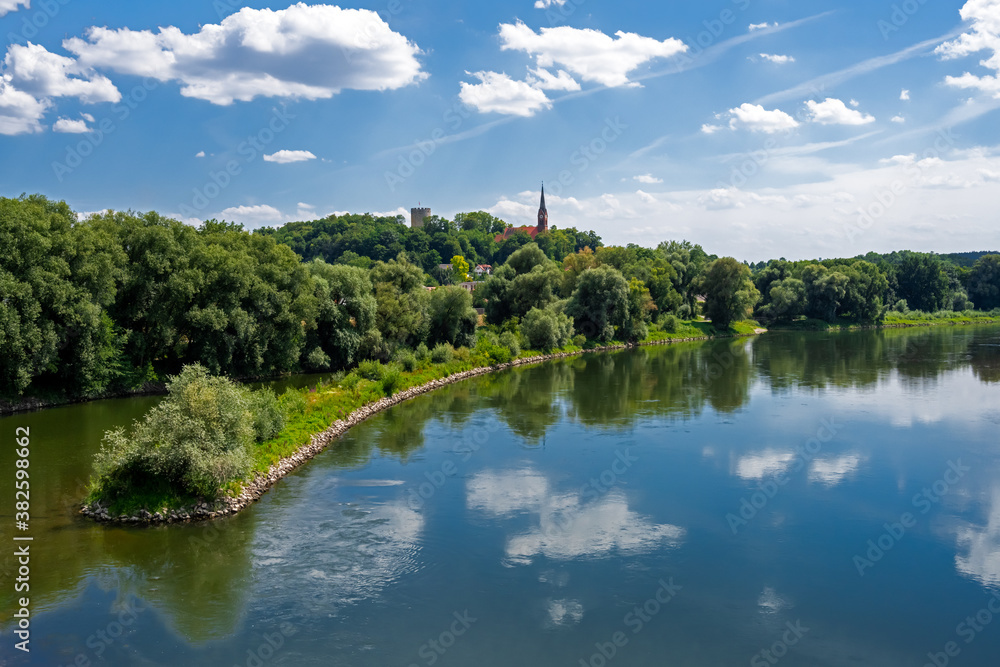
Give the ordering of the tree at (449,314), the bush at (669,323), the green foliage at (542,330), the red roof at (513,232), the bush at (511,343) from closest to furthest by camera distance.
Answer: the tree at (449,314), the bush at (511,343), the green foliage at (542,330), the bush at (669,323), the red roof at (513,232)

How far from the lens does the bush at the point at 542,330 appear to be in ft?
185

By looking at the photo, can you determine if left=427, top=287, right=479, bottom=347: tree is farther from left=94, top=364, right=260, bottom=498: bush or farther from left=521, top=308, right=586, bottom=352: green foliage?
left=94, top=364, right=260, bottom=498: bush

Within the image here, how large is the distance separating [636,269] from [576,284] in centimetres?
1075

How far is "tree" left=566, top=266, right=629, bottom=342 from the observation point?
62.3 meters

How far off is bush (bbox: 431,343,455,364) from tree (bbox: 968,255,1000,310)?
98510 millimetres

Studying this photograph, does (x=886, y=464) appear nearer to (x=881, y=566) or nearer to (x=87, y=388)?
(x=881, y=566)

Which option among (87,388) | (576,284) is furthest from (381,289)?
(576,284)

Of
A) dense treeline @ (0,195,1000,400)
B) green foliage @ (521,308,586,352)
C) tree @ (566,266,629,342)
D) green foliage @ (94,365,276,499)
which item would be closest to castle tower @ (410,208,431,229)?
dense treeline @ (0,195,1000,400)

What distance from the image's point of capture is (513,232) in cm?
15062

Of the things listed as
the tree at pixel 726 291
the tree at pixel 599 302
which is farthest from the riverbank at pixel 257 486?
the tree at pixel 726 291

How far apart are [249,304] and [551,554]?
28051 millimetres

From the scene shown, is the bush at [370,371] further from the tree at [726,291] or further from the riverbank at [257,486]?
the tree at [726,291]

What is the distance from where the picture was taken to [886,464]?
23.1 metres

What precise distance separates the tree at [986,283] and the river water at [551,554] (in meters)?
93.3
